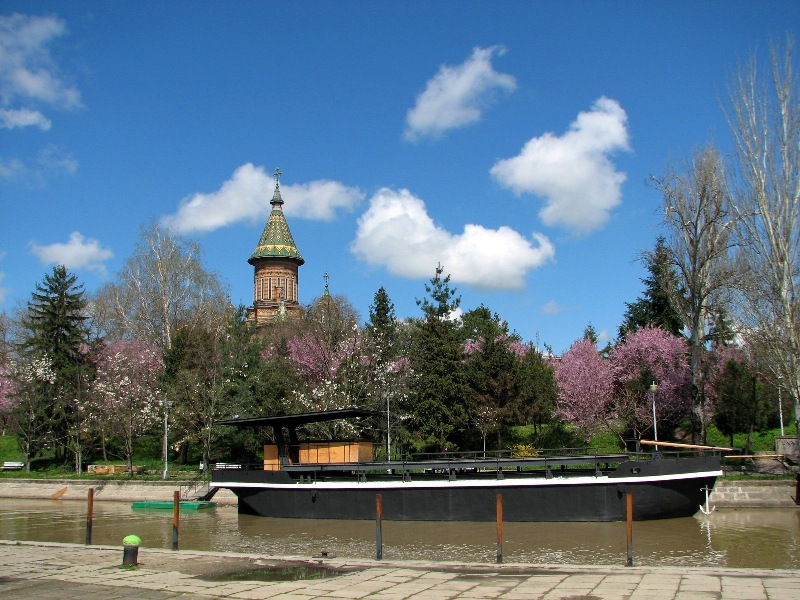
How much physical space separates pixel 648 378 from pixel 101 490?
3000cm

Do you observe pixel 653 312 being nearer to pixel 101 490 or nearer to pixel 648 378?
pixel 648 378

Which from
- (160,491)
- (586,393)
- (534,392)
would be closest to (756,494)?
(534,392)

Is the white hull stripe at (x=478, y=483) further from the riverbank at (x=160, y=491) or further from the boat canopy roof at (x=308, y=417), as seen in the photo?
the riverbank at (x=160, y=491)

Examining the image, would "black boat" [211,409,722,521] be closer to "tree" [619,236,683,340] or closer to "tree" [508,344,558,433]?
"tree" [508,344,558,433]

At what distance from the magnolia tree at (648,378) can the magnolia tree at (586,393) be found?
0.81m

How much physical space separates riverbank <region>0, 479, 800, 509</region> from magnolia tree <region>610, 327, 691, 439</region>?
12670mm

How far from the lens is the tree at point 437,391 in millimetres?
39219

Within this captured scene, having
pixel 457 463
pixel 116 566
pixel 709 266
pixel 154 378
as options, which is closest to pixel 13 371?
pixel 154 378

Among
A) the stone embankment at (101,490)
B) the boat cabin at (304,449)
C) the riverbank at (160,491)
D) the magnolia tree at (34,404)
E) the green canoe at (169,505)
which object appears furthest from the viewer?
the magnolia tree at (34,404)

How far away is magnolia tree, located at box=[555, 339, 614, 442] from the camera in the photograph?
139 ft

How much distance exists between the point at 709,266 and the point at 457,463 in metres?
16.6

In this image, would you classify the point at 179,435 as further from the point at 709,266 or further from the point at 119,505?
the point at 709,266

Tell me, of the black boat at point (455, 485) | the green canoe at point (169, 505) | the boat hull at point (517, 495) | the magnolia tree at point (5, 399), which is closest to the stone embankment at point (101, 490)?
the green canoe at point (169, 505)

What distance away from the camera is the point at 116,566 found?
13.2m
